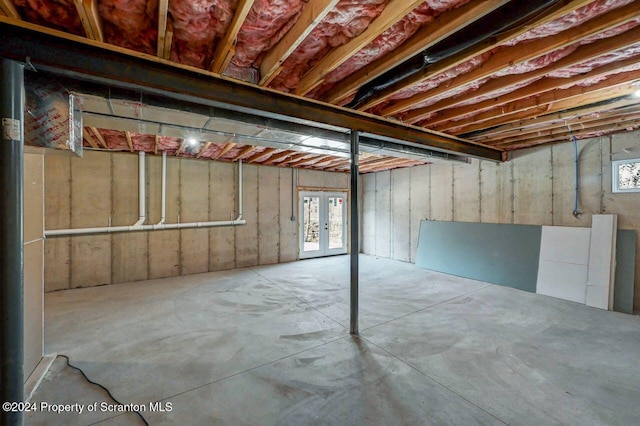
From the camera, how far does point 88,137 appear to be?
3992 mm

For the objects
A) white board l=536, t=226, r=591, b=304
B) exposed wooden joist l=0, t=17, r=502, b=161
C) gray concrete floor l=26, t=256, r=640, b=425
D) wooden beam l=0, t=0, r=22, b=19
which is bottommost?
gray concrete floor l=26, t=256, r=640, b=425

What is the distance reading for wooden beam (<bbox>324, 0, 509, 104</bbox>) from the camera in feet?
4.88

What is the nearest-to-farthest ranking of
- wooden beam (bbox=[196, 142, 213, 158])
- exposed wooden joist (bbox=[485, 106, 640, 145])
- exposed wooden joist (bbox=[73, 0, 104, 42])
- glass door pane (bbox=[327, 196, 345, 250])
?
exposed wooden joist (bbox=[73, 0, 104, 42])
exposed wooden joist (bbox=[485, 106, 640, 145])
wooden beam (bbox=[196, 142, 213, 158])
glass door pane (bbox=[327, 196, 345, 250])

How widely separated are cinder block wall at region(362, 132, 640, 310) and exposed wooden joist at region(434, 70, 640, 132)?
6.39 feet

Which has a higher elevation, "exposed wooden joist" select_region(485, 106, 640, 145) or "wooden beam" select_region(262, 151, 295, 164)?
"exposed wooden joist" select_region(485, 106, 640, 145)

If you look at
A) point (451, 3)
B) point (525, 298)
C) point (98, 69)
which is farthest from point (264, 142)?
point (525, 298)

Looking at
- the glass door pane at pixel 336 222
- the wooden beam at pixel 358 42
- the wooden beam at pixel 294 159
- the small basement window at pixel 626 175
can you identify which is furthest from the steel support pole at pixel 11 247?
the small basement window at pixel 626 175

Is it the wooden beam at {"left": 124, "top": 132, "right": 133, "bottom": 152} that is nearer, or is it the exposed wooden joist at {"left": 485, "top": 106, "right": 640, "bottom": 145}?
the exposed wooden joist at {"left": 485, "top": 106, "right": 640, "bottom": 145}

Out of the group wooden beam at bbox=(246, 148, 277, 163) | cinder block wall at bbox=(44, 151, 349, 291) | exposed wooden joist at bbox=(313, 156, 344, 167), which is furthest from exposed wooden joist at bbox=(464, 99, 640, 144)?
cinder block wall at bbox=(44, 151, 349, 291)

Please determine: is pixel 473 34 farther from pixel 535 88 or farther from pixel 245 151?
pixel 245 151

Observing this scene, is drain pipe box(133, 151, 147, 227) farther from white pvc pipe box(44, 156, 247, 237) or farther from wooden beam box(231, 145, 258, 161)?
wooden beam box(231, 145, 258, 161)

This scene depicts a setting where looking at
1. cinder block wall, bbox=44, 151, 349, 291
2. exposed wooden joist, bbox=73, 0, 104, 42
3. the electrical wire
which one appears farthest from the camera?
cinder block wall, bbox=44, 151, 349, 291

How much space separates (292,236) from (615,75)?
5783 mm

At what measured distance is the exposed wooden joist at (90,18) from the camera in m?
1.39
